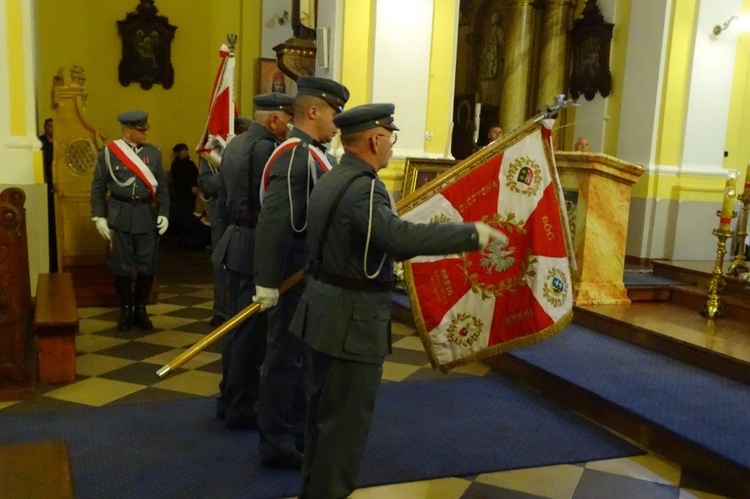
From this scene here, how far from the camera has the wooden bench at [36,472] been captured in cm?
165

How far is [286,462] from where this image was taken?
282 cm

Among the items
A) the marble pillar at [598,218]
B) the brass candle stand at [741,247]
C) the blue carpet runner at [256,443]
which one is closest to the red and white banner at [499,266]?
the blue carpet runner at [256,443]

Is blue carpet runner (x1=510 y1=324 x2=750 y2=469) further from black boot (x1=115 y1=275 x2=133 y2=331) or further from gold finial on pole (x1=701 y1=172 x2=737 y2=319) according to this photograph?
black boot (x1=115 y1=275 x2=133 y2=331)

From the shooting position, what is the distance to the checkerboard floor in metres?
2.78

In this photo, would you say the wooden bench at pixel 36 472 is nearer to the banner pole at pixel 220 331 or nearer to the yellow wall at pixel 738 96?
the banner pole at pixel 220 331

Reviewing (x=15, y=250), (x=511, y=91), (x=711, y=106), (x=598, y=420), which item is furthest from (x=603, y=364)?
(x=511, y=91)

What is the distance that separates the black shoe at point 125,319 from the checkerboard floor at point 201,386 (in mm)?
60

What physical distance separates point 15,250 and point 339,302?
2254mm

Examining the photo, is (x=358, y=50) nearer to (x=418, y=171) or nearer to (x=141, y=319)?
(x=418, y=171)

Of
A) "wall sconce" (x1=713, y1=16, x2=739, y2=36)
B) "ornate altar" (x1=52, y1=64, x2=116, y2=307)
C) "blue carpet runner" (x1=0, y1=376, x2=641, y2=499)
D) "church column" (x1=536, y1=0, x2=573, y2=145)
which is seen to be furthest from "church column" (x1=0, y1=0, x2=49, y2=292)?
"wall sconce" (x1=713, y1=16, x2=739, y2=36)

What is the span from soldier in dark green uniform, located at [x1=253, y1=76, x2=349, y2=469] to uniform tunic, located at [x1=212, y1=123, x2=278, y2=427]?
318 millimetres

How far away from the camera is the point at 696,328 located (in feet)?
14.6

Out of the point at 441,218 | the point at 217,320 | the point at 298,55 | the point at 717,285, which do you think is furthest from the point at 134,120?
the point at 717,285

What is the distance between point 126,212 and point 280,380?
8.92 ft
